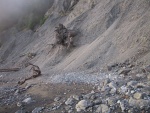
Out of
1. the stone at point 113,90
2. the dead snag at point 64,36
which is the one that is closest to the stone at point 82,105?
the stone at point 113,90

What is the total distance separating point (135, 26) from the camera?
18172 millimetres

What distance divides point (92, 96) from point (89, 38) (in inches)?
423

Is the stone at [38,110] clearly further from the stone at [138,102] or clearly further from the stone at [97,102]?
the stone at [138,102]

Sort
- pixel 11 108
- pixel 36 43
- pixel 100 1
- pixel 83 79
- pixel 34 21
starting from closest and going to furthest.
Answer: pixel 11 108
pixel 83 79
pixel 100 1
pixel 36 43
pixel 34 21

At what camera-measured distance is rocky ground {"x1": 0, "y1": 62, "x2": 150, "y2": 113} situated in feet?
35.6

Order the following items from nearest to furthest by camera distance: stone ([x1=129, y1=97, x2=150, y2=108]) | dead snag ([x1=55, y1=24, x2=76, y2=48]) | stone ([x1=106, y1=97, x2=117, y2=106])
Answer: stone ([x1=129, y1=97, x2=150, y2=108]) < stone ([x1=106, y1=97, x2=117, y2=106]) < dead snag ([x1=55, y1=24, x2=76, y2=48])

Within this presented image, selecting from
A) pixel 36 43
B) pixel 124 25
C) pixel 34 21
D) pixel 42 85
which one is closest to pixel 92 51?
pixel 124 25

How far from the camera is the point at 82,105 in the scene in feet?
38.0

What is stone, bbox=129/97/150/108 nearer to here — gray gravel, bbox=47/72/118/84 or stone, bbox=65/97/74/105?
stone, bbox=65/97/74/105

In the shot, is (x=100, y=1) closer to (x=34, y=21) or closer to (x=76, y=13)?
(x=76, y=13)

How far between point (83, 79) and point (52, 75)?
13.2ft

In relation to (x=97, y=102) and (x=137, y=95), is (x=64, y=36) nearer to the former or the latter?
(x=97, y=102)

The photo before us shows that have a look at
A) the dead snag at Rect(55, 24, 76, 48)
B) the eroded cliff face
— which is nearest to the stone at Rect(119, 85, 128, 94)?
the eroded cliff face

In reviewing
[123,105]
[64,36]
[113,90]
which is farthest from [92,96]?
[64,36]
